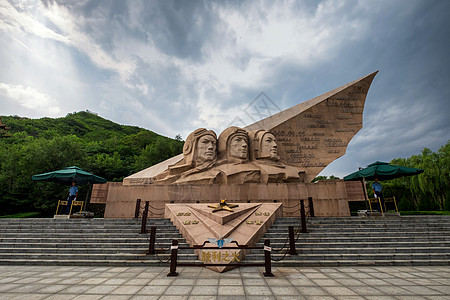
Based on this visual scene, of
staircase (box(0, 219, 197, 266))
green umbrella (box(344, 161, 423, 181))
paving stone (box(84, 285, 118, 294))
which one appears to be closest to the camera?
paving stone (box(84, 285, 118, 294))

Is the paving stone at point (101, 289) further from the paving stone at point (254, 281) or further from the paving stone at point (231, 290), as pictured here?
the paving stone at point (254, 281)

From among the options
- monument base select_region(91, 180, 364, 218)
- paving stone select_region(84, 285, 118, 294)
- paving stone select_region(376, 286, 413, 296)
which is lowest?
paving stone select_region(84, 285, 118, 294)

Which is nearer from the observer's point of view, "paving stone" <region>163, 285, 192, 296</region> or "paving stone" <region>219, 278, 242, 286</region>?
"paving stone" <region>163, 285, 192, 296</region>

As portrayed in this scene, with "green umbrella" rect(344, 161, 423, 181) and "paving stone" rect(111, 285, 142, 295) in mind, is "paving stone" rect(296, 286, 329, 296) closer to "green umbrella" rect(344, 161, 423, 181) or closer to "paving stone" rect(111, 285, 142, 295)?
"paving stone" rect(111, 285, 142, 295)

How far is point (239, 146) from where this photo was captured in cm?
1027

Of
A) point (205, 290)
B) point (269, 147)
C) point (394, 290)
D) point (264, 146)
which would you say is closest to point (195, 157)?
point (264, 146)

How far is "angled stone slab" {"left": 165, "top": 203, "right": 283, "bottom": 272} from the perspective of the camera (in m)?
4.43

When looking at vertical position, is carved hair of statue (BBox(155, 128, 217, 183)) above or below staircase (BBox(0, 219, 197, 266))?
above

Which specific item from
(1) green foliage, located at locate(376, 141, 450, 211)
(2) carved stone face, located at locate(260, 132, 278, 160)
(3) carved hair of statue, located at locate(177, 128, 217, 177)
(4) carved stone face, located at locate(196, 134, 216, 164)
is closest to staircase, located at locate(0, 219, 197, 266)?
(3) carved hair of statue, located at locate(177, 128, 217, 177)

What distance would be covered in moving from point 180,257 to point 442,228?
7925mm

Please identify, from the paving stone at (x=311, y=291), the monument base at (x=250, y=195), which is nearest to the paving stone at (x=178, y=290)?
the paving stone at (x=311, y=291)

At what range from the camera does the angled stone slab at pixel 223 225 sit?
4426 millimetres

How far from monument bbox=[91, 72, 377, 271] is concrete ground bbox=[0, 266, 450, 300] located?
3394 mm

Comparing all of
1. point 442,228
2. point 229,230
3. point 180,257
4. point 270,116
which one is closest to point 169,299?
point 180,257
